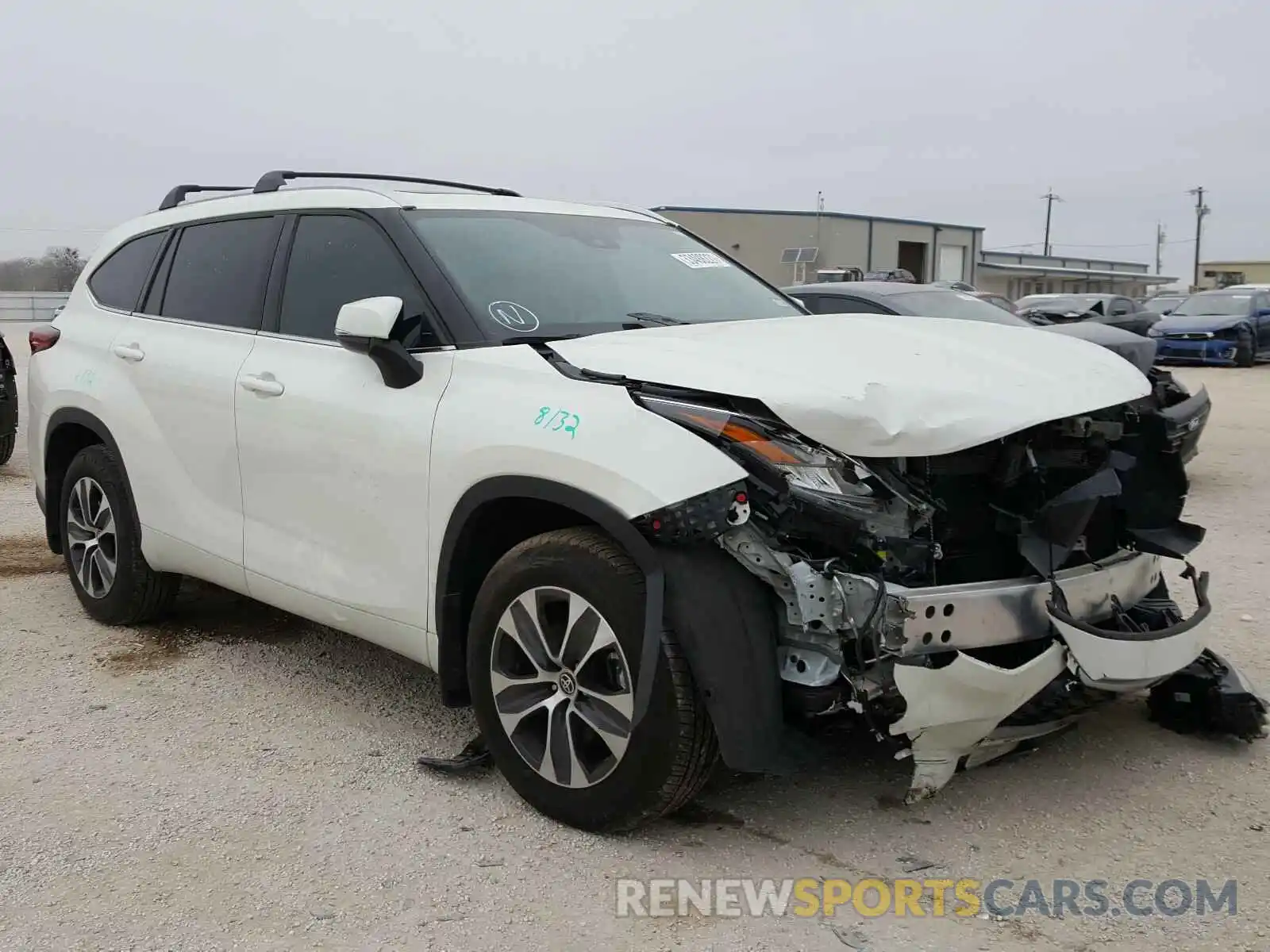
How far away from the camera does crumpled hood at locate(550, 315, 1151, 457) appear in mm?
2863

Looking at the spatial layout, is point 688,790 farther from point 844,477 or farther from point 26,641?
point 26,641

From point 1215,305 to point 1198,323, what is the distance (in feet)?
4.23

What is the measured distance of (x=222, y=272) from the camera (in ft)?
15.0

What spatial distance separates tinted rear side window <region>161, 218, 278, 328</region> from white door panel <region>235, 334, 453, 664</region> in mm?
284

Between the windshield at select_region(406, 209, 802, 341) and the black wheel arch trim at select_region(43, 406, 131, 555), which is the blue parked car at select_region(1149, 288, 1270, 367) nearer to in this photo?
the windshield at select_region(406, 209, 802, 341)

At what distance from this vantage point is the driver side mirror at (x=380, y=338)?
11.2ft

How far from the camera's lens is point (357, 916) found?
2854 mm

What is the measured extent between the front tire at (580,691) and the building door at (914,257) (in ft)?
173

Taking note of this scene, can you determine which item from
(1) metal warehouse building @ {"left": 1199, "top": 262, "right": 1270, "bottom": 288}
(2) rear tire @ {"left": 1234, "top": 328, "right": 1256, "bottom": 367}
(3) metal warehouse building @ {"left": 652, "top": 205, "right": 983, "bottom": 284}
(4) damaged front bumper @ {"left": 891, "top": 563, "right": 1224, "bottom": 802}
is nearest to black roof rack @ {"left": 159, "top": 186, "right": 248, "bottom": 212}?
(4) damaged front bumper @ {"left": 891, "top": 563, "right": 1224, "bottom": 802}

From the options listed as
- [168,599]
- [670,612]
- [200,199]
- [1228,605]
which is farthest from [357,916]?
[1228,605]

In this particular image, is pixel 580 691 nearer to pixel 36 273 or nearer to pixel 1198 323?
pixel 1198 323

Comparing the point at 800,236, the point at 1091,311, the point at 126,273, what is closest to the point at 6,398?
the point at 126,273

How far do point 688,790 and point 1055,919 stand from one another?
964 millimetres

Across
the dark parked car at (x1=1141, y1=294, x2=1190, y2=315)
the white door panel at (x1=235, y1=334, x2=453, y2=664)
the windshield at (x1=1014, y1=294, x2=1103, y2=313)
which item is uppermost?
the dark parked car at (x1=1141, y1=294, x2=1190, y2=315)
